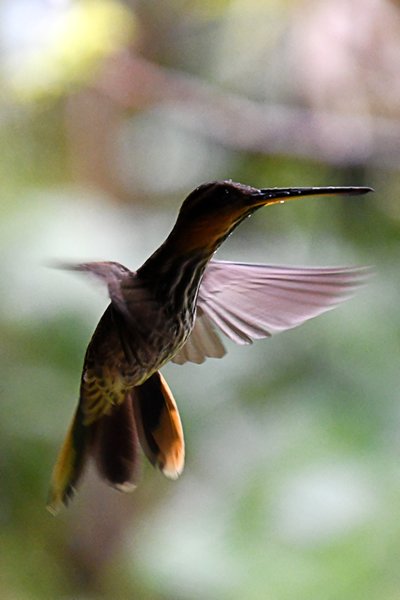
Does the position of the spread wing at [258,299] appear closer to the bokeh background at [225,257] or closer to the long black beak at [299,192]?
the long black beak at [299,192]

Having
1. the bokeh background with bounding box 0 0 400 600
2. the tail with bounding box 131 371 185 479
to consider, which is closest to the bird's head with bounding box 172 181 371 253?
the tail with bounding box 131 371 185 479

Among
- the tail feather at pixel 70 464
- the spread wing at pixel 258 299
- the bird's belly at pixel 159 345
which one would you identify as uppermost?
the spread wing at pixel 258 299

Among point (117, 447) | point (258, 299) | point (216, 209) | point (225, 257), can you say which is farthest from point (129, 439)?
point (225, 257)

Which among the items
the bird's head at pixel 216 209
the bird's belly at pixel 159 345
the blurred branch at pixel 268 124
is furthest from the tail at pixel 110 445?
the blurred branch at pixel 268 124

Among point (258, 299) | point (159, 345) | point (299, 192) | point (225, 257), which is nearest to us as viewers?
point (299, 192)

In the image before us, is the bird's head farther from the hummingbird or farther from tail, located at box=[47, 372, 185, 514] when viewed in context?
tail, located at box=[47, 372, 185, 514]

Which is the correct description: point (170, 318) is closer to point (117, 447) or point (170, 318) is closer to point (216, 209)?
point (216, 209)

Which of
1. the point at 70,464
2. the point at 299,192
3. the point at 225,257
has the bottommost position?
the point at 70,464
